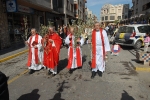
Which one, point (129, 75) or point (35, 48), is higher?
point (35, 48)

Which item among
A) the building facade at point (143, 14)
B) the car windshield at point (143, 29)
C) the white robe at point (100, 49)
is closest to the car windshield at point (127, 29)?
the car windshield at point (143, 29)

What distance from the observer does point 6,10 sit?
1191 cm

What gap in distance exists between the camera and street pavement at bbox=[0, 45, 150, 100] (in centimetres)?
411

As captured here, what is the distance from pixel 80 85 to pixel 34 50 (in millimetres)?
2397

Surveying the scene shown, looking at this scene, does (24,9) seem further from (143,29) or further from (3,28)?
(143,29)

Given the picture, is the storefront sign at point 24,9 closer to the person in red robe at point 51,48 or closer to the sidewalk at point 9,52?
the sidewalk at point 9,52

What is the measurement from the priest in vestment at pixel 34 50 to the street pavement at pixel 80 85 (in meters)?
0.32

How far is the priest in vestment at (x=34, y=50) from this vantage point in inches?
241

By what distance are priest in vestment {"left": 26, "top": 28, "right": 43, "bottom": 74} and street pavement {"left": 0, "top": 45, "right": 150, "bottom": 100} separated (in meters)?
0.32

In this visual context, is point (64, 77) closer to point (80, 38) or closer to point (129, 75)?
point (80, 38)

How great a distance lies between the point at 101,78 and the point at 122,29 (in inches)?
312

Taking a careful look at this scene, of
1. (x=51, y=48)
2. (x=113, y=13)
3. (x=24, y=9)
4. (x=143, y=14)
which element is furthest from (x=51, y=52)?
(x=113, y=13)

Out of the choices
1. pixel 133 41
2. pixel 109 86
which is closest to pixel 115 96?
pixel 109 86

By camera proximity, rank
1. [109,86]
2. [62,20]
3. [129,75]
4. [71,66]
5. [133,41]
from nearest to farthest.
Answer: [109,86] < [129,75] < [71,66] < [133,41] < [62,20]
